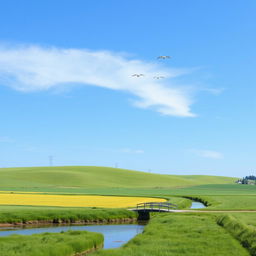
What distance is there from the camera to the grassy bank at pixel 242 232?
26.3m

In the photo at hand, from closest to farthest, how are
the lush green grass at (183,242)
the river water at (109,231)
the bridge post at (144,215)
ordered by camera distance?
the lush green grass at (183,242)
the river water at (109,231)
the bridge post at (144,215)

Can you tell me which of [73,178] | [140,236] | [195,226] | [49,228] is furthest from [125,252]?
[73,178]

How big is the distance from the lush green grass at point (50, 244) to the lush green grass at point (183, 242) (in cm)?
296

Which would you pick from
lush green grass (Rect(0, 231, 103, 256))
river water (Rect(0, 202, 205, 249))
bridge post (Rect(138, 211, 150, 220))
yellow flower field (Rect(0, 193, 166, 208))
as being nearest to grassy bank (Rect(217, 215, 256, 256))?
river water (Rect(0, 202, 205, 249))

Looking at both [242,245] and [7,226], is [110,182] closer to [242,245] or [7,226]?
[7,226]

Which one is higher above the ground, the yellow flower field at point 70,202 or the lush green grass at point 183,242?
the yellow flower field at point 70,202

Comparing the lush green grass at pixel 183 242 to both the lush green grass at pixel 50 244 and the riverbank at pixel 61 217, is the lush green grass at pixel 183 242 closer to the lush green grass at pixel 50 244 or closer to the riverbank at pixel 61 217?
the lush green grass at pixel 50 244

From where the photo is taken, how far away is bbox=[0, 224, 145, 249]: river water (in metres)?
37.5

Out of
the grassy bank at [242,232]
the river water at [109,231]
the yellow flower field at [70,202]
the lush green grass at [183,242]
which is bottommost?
the river water at [109,231]

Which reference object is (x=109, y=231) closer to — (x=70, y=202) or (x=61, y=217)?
(x=61, y=217)

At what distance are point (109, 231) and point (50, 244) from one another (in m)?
14.6

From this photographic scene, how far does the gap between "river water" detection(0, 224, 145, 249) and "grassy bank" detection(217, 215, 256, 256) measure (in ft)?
26.9

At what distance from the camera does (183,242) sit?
29.6 m

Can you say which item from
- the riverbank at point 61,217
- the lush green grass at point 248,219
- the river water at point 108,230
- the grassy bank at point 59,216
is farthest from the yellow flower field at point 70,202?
the lush green grass at point 248,219
